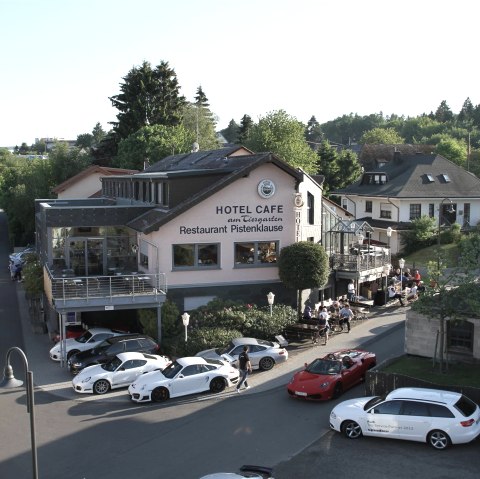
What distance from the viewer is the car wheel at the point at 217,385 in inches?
904

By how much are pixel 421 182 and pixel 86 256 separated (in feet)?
116

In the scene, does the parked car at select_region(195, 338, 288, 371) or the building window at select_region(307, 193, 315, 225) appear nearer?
the parked car at select_region(195, 338, 288, 371)

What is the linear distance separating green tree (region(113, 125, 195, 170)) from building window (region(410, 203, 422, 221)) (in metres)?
25.5

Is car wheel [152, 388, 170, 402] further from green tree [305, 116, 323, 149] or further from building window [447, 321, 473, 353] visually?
green tree [305, 116, 323, 149]

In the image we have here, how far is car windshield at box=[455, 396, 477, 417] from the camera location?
17.2 m

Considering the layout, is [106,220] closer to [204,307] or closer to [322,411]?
[204,307]

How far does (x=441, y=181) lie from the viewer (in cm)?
5888

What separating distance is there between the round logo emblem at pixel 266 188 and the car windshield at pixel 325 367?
446 inches

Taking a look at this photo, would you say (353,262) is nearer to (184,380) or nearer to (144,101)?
(184,380)

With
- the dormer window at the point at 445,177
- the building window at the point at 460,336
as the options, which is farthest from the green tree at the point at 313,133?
the building window at the point at 460,336

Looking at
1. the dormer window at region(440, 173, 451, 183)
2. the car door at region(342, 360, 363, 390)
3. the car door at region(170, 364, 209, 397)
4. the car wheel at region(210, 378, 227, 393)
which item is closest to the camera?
the car door at region(342, 360, 363, 390)

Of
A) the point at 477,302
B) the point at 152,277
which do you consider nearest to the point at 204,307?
the point at 152,277

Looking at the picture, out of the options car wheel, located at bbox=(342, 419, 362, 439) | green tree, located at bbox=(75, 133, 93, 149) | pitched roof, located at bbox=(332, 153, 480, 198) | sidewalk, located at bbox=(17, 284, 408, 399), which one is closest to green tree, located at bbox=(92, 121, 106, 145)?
green tree, located at bbox=(75, 133, 93, 149)

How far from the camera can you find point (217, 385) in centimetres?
2308
